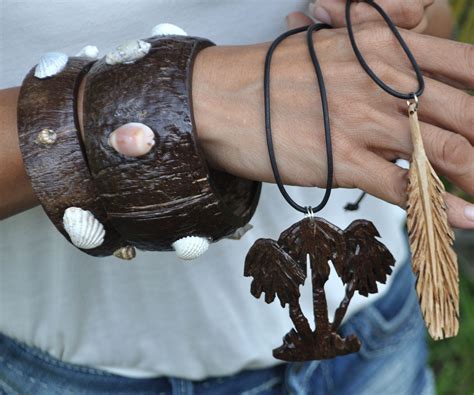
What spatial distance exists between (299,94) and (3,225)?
0.53 meters

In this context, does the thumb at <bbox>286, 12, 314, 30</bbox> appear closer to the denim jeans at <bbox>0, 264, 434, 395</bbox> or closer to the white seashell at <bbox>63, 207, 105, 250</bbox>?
the white seashell at <bbox>63, 207, 105, 250</bbox>

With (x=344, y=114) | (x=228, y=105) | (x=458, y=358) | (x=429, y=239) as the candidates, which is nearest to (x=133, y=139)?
(x=228, y=105)

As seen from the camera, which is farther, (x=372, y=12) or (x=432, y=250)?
(x=372, y=12)

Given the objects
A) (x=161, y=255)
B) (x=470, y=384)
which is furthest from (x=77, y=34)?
(x=470, y=384)

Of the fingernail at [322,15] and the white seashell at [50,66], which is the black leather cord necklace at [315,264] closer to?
the fingernail at [322,15]

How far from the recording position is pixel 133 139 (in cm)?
80

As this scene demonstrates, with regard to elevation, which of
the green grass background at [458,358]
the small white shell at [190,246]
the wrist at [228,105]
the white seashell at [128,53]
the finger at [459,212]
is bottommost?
the green grass background at [458,358]

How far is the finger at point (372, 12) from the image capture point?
3.09 feet

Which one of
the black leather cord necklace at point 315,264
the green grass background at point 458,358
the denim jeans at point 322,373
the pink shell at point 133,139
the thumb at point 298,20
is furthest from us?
the green grass background at point 458,358

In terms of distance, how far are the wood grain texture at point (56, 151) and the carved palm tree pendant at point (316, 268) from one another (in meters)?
0.23

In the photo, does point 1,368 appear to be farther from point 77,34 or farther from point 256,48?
point 256,48

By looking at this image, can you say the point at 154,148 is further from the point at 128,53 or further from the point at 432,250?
the point at 432,250

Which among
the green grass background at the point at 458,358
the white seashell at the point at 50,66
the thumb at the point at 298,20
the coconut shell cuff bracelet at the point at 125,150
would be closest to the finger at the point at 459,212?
the coconut shell cuff bracelet at the point at 125,150

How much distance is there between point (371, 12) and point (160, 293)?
55 centimetres
